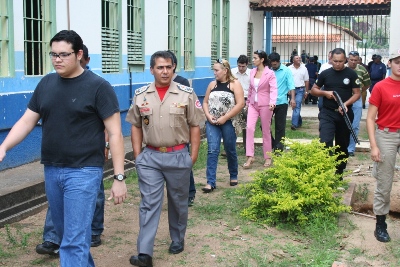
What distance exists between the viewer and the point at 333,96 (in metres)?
8.30

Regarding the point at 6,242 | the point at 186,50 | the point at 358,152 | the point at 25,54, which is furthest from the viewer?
the point at 186,50

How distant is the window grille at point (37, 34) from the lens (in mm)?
9393

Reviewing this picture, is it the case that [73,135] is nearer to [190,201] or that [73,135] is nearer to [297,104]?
[190,201]

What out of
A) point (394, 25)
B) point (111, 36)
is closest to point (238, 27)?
point (394, 25)

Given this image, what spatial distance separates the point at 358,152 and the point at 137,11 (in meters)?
5.14

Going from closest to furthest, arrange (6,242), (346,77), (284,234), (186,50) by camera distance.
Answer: (6,242)
(284,234)
(346,77)
(186,50)

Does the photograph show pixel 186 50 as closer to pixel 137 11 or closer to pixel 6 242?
pixel 137 11

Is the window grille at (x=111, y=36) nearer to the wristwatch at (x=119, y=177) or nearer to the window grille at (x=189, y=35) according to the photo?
the window grille at (x=189, y=35)

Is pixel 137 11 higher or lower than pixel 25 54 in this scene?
higher

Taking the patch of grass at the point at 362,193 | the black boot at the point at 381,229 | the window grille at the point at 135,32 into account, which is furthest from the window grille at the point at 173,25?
the black boot at the point at 381,229

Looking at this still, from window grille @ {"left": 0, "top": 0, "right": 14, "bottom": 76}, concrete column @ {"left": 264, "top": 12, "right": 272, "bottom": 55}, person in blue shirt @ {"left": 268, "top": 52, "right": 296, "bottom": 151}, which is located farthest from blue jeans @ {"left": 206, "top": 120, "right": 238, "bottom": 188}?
concrete column @ {"left": 264, "top": 12, "right": 272, "bottom": 55}

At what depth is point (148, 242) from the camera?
5.41 m

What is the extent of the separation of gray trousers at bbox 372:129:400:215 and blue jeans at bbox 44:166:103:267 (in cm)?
305

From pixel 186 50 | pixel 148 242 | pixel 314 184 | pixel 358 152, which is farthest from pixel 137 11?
pixel 148 242
